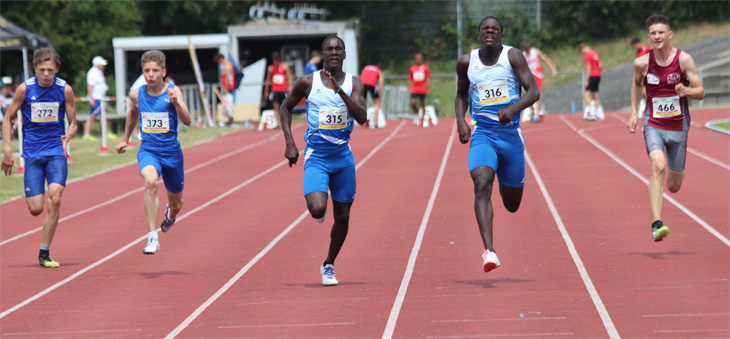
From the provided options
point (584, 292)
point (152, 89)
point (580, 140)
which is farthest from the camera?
point (580, 140)

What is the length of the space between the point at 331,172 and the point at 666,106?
114 inches

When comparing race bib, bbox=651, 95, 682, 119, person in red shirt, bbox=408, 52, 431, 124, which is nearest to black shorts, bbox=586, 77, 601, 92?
person in red shirt, bbox=408, 52, 431, 124

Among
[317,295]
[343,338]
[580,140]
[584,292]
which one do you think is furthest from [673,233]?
[580,140]

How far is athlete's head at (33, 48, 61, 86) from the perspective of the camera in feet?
28.0

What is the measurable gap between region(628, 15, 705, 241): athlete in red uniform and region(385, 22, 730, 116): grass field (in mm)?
23789

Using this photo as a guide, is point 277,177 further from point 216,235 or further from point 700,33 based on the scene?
point 700,33

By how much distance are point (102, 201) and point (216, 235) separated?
3347mm

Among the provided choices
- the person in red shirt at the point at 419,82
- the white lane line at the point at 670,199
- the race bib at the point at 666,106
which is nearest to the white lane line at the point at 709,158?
the white lane line at the point at 670,199

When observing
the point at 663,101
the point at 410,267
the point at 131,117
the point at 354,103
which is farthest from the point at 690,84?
the point at 131,117

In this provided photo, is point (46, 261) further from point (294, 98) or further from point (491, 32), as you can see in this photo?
point (491, 32)

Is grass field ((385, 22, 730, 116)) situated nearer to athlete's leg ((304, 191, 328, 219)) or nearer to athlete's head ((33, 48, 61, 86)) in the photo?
athlete's head ((33, 48, 61, 86))

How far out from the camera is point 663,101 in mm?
8234

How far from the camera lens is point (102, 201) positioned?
43.0ft

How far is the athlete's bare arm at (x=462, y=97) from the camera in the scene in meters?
7.34
